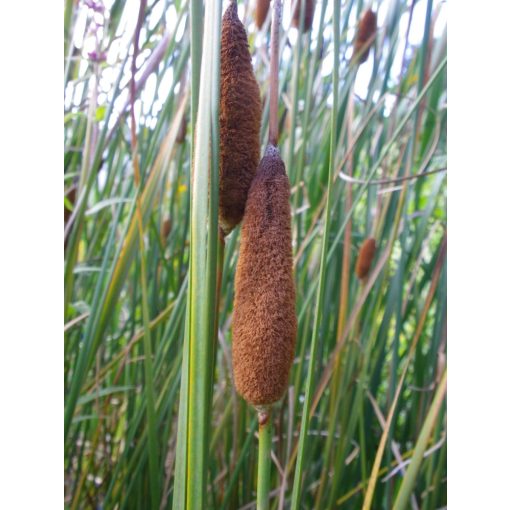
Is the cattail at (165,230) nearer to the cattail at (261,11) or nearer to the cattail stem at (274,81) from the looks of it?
the cattail at (261,11)

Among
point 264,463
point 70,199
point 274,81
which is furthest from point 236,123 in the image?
point 70,199

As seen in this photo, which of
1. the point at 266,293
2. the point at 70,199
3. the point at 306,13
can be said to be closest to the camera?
the point at 266,293

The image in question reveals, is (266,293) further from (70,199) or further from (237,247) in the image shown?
(70,199)

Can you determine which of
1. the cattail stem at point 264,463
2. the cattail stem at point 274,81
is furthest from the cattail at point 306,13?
the cattail stem at point 264,463

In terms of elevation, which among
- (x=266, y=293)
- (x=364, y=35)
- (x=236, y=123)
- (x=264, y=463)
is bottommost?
(x=264, y=463)

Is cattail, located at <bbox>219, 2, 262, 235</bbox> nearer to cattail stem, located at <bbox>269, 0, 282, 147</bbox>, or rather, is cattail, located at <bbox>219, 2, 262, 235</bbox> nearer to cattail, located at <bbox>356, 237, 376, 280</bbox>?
cattail stem, located at <bbox>269, 0, 282, 147</bbox>
